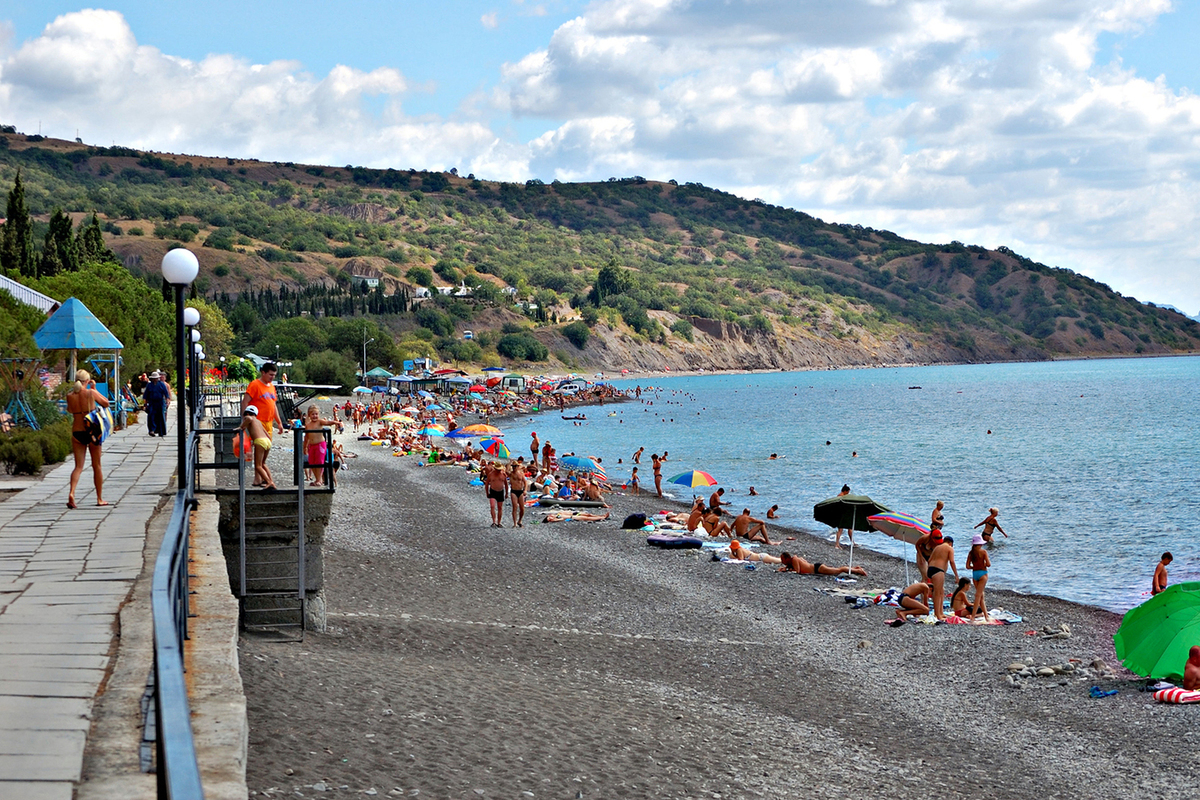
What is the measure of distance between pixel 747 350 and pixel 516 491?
146 metres

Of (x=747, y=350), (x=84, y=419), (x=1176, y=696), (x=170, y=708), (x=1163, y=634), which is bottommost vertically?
(x=1176, y=696)

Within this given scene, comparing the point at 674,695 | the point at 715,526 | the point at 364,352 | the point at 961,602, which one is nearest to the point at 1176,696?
the point at 961,602

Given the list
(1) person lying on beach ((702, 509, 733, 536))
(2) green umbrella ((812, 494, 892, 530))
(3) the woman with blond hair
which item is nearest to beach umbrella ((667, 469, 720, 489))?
(1) person lying on beach ((702, 509, 733, 536))

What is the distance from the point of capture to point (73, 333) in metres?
17.2

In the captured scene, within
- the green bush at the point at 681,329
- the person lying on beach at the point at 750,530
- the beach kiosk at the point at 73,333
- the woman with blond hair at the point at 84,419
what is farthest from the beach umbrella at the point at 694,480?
the green bush at the point at 681,329

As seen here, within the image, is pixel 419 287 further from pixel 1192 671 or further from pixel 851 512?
pixel 1192 671

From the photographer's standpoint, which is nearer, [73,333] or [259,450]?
[259,450]

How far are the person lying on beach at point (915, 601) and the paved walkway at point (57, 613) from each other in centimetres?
1039

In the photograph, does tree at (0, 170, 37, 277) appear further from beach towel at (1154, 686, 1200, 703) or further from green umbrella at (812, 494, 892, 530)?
beach towel at (1154, 686, 1200, 703)

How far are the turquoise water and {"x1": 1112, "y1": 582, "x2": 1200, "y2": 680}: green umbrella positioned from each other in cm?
656

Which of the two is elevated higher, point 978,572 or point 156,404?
point 156,404

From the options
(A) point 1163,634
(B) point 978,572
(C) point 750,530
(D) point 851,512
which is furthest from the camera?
(C) point 750,530

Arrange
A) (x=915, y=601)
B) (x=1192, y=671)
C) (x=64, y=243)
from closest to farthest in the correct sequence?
(x=1192, y=671) → (x=915, y=601) → (x=64, y=243)

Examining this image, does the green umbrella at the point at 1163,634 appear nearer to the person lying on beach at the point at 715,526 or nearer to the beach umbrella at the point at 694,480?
the person lying on beach at the point at 715,526
